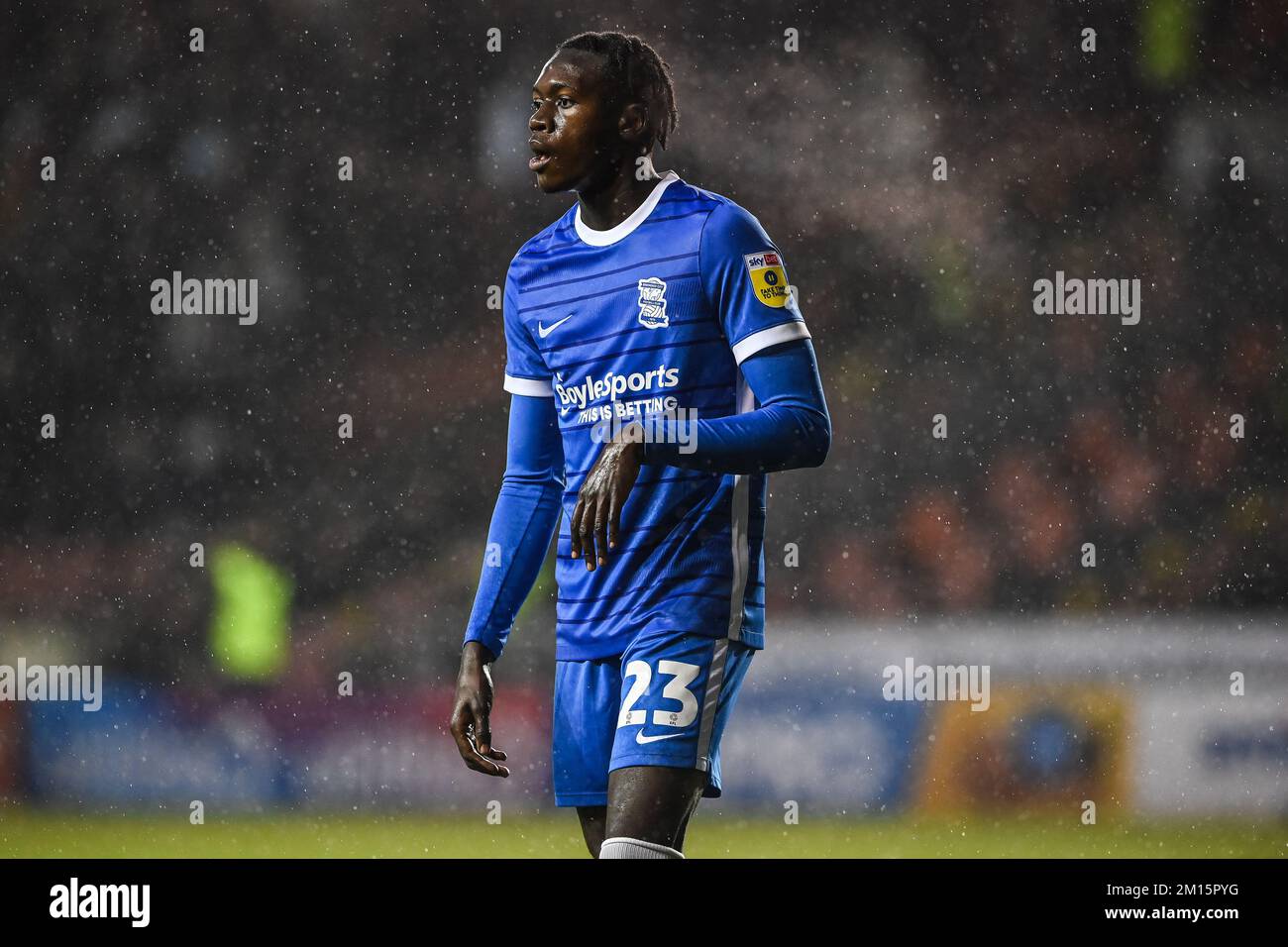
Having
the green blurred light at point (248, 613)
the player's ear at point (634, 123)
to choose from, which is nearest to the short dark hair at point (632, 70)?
the player's ear at point (634, 123)

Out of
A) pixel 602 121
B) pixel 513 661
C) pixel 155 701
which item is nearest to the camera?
pixel 602 121

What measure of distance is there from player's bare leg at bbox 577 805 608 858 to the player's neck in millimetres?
1160

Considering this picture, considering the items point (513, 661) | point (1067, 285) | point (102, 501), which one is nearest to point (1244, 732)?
point (1067, 285)

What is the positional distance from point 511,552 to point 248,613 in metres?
7.14

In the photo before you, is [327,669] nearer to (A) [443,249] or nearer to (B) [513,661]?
(B) [513,661]

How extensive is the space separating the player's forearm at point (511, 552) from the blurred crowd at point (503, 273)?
21.4 ft

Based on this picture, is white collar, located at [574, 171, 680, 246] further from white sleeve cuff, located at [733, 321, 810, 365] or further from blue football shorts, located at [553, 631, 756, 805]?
blue football shorts, located at [553, 631, 756, 805]

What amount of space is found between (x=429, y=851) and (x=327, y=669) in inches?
70.8

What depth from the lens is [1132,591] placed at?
984cm

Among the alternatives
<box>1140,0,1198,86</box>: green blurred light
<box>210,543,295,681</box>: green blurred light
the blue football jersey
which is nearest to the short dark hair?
the blue football jersey

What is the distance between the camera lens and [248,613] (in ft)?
32.6

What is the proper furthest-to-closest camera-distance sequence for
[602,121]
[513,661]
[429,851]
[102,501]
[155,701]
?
[102,501] < [513,661] < [155,701] < [429,851] < [602,121]

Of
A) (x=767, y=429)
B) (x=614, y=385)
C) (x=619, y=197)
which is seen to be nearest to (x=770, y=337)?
(x=767, y=429)

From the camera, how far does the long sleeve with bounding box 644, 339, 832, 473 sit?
2688 mm
